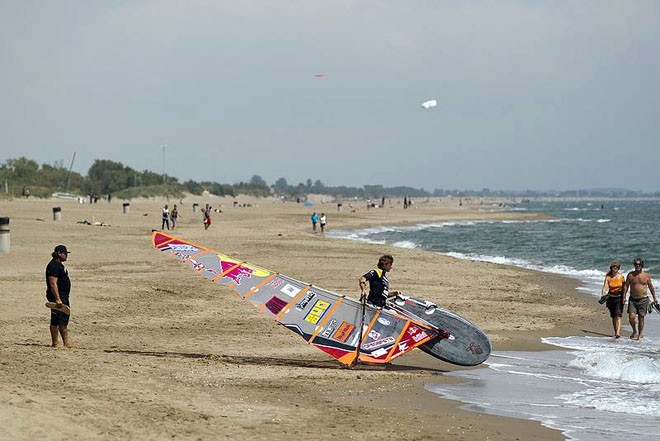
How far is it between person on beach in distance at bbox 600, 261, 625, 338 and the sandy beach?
71 cm

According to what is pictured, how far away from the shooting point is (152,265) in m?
19.9

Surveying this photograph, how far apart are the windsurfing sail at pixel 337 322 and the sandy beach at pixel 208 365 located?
0.26 m

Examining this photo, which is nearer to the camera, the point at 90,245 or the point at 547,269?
the point at 90,245

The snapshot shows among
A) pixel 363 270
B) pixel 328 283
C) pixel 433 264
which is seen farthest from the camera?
pixel 433 264

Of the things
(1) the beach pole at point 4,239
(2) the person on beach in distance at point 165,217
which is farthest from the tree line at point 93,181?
(1) the beach pole at point 4,239

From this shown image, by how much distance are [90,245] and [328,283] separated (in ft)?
31.3

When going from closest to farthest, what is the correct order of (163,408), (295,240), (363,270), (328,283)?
(163,408) → (328,283) → (363,270) → (295,240)

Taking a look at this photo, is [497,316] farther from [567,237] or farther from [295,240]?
[567,237]

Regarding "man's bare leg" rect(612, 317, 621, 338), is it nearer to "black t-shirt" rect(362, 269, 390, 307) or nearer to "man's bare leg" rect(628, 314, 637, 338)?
"man's bare leg" rect(628, 314, 637, 338)

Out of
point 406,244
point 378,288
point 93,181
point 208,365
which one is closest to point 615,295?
point 378,288

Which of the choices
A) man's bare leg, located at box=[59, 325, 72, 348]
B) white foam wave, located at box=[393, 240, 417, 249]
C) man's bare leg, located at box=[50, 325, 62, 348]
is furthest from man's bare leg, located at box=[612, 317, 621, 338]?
white foam wave, located at box=[393, 240, 417, 249]

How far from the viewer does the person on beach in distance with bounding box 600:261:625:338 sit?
1347cm

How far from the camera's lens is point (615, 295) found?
1365 cm

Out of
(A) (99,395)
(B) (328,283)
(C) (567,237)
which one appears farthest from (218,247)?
(C) (567,237)
